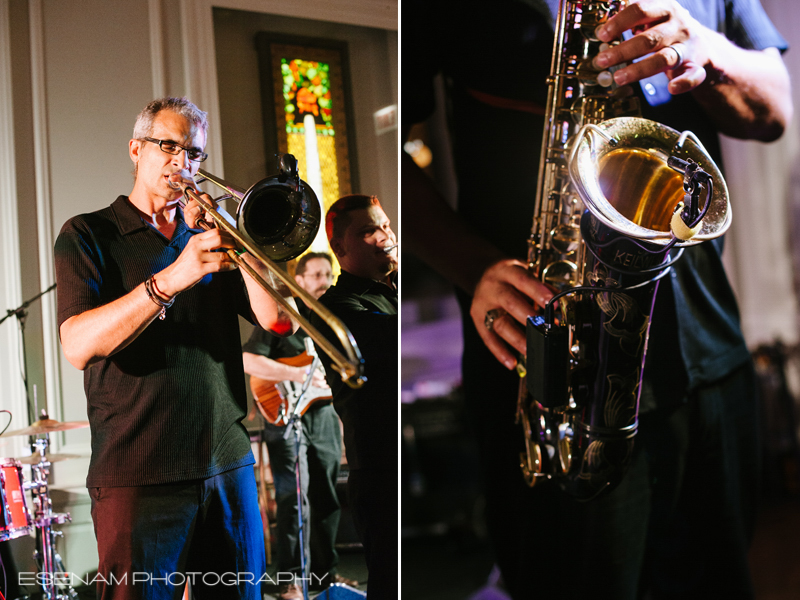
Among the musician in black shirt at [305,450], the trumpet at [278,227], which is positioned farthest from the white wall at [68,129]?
the musician in black shirt at [305,450]

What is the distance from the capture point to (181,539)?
1.03 metres

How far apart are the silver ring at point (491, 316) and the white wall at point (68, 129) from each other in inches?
24.3

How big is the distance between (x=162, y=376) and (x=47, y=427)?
0.24 m

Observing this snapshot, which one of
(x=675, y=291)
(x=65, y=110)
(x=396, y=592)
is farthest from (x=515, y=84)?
(x=396, y=592)

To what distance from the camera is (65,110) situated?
3.55 ft

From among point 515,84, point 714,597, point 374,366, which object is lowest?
point 714,597

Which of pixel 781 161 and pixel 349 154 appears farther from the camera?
pixel 349 154

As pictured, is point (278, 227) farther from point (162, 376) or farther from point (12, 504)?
point (12, 504)

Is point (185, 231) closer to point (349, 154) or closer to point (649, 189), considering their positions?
point (349, 154)

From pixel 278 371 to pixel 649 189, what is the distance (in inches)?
30.0

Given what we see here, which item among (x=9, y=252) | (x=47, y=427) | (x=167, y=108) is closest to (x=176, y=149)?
(x=167, y=108)

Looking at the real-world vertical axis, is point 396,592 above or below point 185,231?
below

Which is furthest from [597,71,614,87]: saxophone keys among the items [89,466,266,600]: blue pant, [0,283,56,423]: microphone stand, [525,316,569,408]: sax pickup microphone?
[0,283,56,423]: microphone stand

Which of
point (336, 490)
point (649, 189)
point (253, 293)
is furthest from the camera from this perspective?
point (336, 490)
